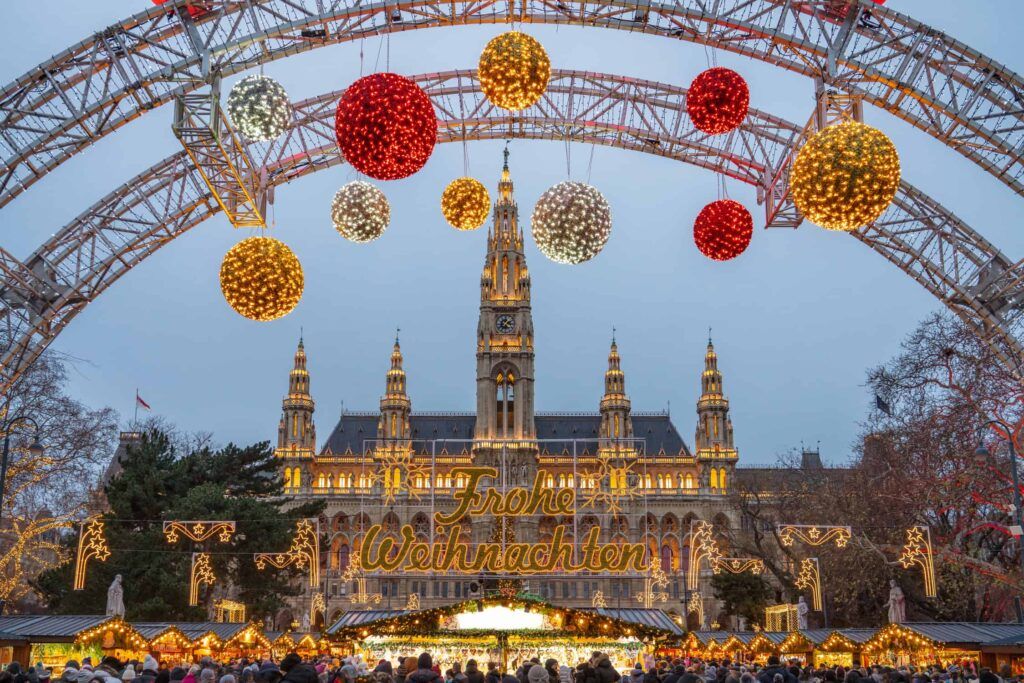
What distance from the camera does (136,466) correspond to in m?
37.1

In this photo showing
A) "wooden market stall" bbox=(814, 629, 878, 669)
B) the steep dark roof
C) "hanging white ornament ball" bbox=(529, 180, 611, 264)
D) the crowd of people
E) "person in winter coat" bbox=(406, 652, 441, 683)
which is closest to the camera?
the crowd of people

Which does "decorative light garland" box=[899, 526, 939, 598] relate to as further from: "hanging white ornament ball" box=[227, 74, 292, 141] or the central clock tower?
the central clock tower

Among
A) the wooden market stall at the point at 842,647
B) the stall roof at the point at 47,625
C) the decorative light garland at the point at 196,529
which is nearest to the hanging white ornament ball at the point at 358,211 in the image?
the stall roof at the point at 47,625

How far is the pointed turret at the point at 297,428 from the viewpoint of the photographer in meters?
74.9

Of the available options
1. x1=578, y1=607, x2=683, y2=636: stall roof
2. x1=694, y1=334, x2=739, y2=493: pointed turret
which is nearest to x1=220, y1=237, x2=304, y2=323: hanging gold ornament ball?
x1=578, y1=607, x2=683, y2=636: stall roof

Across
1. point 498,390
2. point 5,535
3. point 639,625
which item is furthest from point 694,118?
point 498,390

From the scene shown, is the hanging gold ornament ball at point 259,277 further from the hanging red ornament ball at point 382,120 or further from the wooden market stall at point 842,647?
the wooden market stall at point 842,647

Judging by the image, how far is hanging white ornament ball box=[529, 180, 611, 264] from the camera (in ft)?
51.6

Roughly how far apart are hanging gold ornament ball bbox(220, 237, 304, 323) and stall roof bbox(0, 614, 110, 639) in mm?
8136

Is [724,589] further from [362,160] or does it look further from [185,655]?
[362,160]

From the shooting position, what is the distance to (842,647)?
893 inches

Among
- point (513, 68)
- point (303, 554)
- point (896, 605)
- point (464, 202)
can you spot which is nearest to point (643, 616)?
point (896, 605)

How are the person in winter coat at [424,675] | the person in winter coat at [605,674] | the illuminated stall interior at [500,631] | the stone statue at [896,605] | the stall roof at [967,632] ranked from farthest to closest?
1. the stone statue at [896,605]
2. the stall roof at [967,632]
3. the illuminated stall interior at [500,631]
4. the person in winter coat at [605,674]
5. the person in winter coat at [424,675]

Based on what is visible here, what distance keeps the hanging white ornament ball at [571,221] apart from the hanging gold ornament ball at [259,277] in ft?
12.9
